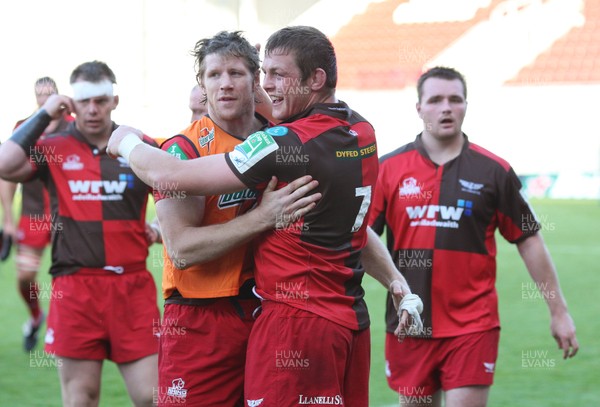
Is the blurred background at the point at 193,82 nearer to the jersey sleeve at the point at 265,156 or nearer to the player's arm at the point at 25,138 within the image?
the player's arm at the point at 25,138

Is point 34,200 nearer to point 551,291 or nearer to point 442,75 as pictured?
point 442,75

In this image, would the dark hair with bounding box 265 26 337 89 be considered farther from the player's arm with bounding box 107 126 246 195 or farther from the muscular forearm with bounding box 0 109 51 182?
the muscular forearm with bounding box 0 109 51 182

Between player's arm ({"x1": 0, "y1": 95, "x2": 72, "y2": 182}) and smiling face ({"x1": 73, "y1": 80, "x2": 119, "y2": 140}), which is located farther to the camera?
smiling face ({"x1": 73, "y1": 80, "x2": 119, "y2": 140})

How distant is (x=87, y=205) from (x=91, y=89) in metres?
0.70

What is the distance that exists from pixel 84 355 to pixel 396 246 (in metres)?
1.92

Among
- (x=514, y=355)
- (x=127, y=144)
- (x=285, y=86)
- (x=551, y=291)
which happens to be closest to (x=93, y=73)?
(x=127, y=144)

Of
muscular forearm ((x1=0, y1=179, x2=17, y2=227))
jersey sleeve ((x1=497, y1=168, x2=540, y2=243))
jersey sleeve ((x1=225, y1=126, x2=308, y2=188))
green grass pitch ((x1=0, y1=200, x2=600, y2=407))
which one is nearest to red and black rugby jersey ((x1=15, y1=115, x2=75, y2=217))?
muscular forearm ((x1=0, y1=179, x2=17, y2=227))

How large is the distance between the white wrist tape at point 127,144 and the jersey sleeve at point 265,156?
411 millimetres

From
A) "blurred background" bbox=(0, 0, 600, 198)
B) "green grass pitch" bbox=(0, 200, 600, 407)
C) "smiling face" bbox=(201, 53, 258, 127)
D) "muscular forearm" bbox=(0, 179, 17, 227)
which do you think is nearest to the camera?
"smiling face" bbox=(201, 53, 258, 127)

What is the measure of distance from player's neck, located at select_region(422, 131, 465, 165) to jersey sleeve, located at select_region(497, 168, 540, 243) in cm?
36

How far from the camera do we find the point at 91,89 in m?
5.32

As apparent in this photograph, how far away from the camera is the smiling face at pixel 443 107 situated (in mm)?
5152

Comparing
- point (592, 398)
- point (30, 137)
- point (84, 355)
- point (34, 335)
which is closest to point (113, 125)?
point (30, 137)

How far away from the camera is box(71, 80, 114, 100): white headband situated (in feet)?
17.4
